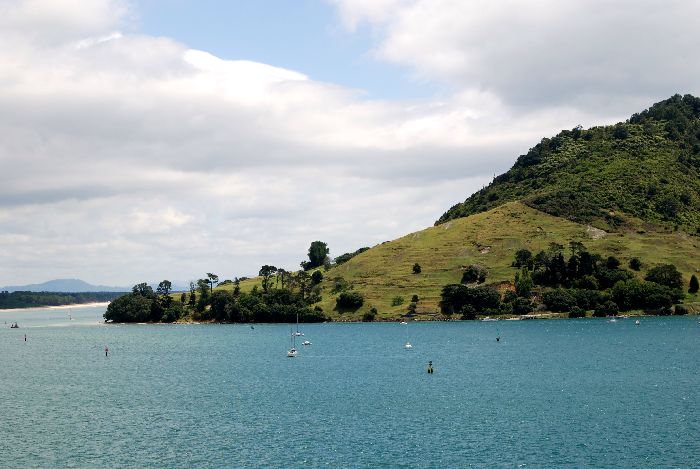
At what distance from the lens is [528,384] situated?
119562mm

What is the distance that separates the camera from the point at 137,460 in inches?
2936

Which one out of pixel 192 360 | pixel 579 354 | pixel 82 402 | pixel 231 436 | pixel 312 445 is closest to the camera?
pixel 312 445

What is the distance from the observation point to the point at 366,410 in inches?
3932

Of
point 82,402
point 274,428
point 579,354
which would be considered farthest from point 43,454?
point 579,354

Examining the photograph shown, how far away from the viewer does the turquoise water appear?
7550cm

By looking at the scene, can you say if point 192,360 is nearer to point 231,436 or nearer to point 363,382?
point 363,382

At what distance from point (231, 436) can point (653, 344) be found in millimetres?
122518

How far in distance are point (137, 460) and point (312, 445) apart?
734 inches

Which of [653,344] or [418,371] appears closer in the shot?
[418,371]

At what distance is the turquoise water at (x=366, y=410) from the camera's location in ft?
248

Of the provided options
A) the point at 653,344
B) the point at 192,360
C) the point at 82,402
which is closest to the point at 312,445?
the point at 82,402

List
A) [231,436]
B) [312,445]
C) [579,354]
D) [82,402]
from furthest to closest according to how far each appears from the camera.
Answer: [579,354] < [82,402] < [231,436] < [312,445]

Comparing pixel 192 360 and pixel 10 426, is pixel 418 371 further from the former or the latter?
pixel 10 426

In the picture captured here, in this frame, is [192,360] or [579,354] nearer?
[579,354]
